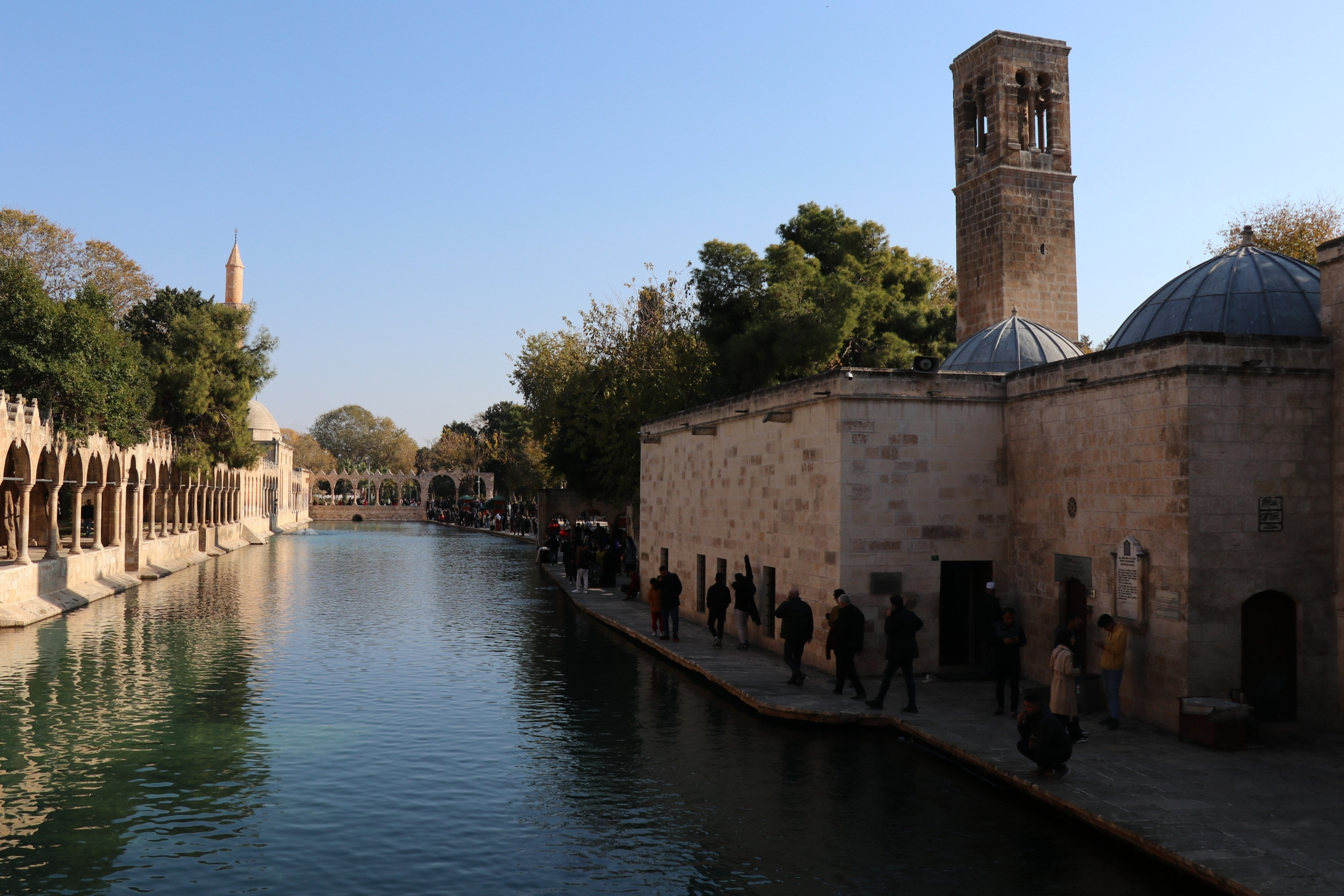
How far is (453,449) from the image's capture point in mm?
111875

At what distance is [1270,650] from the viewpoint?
11992mm

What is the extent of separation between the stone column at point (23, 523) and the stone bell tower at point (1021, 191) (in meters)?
23.3

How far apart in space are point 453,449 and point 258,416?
85.6ft

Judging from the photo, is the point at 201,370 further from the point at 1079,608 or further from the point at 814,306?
the point at 1079,608

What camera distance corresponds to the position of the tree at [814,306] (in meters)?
31.0

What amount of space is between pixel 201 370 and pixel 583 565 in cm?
2194

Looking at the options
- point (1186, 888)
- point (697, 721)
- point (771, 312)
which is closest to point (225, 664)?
point (697, 721)

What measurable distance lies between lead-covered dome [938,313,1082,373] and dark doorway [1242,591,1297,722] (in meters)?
7.35

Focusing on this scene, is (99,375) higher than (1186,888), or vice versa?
(99,375)

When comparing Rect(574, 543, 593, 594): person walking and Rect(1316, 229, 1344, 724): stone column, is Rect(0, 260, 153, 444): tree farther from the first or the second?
Rect(1316, 229, 1344, 724): stone column

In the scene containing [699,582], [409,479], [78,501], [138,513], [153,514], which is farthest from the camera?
[409,479]

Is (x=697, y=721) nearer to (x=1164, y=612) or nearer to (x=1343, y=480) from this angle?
(x=1164, y=612)

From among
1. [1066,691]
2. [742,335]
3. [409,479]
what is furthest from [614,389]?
[409,479]

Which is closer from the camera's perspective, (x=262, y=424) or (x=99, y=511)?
(x=99, y=511)
